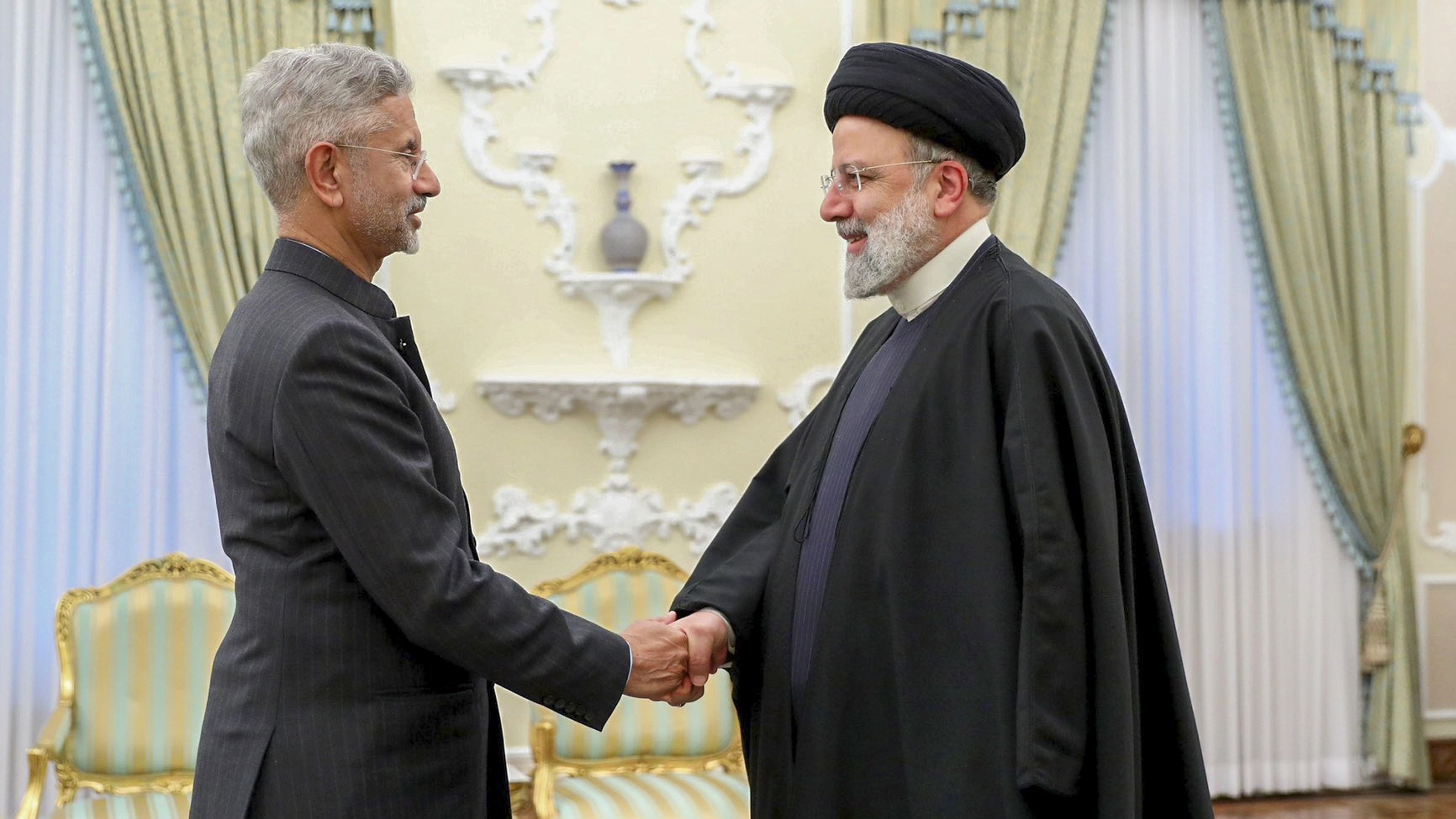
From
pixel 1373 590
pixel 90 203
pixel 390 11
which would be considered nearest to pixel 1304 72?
pixel 1373 590

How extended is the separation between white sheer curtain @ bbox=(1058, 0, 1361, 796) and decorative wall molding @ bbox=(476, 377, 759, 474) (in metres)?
1.36

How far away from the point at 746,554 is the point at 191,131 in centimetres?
251

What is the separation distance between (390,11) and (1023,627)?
10.2 feet

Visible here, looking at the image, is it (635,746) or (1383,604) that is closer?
(635,746)

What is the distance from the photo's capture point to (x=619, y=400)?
168 inches

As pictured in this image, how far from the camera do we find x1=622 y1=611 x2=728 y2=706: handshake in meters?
2.23

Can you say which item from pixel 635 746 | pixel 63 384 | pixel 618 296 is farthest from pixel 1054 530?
pixel 63 384

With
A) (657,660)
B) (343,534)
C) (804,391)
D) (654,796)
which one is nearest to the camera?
(343,534)

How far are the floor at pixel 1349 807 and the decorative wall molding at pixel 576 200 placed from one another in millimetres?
2712

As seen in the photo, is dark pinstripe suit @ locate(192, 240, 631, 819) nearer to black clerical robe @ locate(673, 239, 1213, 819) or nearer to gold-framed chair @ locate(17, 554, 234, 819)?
black clerical robe @ locate(673, 239, 1213, 819)

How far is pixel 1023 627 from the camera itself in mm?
1812

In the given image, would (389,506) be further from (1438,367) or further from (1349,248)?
(1438,367)

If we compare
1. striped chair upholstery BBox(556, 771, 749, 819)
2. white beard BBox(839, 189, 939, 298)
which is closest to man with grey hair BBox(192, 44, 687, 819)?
white beard BBox(839, 189, 939, 298)

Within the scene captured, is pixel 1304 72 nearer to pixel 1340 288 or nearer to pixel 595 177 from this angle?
pixel 1340 288
